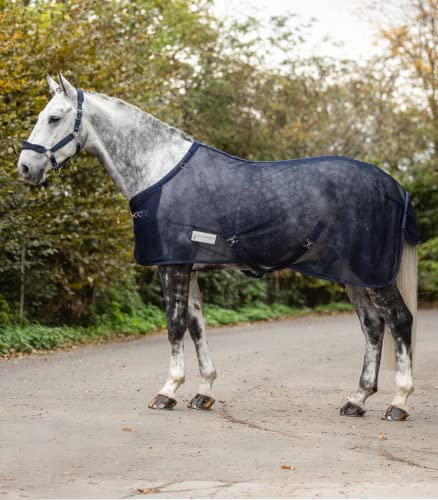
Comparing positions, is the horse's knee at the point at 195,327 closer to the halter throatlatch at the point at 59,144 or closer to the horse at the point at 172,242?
the horse at the point at 172,242

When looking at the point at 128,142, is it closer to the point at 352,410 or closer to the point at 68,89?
the point at 68,89

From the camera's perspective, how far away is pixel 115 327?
16078 millimetres

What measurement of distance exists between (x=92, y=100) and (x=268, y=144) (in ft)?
55.8

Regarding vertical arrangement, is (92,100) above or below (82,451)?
above

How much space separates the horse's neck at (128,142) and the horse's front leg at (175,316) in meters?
0.80

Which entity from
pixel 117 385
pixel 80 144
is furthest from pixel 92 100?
pixel 117 385

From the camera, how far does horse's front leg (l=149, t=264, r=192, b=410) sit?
762 cm

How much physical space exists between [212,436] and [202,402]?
1.25 m

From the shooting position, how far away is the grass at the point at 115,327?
43.0 feet

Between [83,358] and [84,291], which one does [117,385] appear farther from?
[84,291]

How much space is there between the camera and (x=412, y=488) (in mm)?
5004

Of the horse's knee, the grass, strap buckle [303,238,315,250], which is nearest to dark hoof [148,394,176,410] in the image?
the horse's knee

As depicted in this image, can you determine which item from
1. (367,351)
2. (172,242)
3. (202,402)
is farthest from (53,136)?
(367,351)

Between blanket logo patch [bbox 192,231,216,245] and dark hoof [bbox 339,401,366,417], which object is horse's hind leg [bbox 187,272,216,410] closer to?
blanket logo patch [bbox 192,231,216,245]
